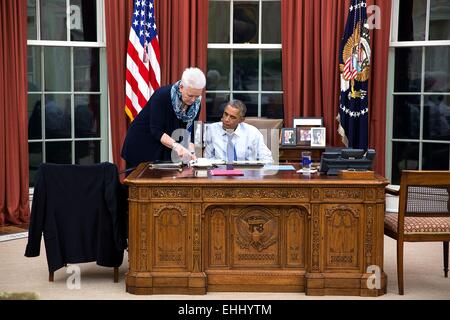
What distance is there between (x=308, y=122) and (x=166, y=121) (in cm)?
231

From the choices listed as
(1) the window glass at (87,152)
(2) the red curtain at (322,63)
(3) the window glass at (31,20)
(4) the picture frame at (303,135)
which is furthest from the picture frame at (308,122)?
(3) the window glass at (31,20)

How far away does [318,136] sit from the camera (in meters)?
7.39

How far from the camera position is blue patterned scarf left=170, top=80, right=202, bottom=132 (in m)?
5.40

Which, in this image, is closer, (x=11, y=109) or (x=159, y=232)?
(x=159, y=232)

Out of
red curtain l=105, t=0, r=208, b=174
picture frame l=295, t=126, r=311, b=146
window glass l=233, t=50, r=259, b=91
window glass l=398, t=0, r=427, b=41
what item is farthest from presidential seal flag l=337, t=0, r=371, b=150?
red curtain l=105, t=0, r=208, b=174

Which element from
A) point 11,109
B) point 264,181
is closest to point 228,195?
point 264,181

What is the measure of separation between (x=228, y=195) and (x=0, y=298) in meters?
2.57

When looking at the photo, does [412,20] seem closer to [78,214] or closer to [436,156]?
[436,156]

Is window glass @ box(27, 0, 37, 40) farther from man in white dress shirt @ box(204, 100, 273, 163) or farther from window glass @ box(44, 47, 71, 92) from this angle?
man in white dress shirt @ box(204, 100, 273, 163)

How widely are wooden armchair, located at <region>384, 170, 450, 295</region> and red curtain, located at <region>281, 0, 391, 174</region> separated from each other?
8.54 ft

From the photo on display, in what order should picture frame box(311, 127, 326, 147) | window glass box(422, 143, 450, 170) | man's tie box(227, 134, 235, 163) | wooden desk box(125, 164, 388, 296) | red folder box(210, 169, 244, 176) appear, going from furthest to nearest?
window glass box(422, 143, 450, 170) → picture frame box(311, 127, 326, 147) → man's tie box(227, 134, 235, 163) → red folder box(210, 169, 244, 176) → wooden desk box(125, 164, 388, 296)

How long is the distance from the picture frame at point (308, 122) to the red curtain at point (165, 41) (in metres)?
1.09

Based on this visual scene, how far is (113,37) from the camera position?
24.6 feet

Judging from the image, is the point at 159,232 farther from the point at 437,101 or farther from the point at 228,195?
the point at 437,101
